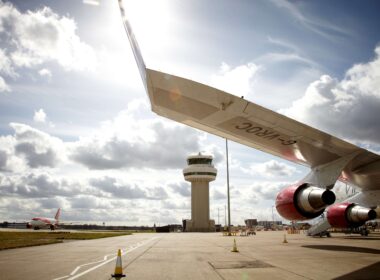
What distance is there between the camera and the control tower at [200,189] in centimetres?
7144

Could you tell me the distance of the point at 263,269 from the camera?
1013cm

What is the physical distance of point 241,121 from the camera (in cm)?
1523

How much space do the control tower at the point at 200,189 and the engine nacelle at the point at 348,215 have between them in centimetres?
4842

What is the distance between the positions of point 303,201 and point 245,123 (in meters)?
4.96

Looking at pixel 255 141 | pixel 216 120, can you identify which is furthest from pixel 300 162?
pixel 216 120

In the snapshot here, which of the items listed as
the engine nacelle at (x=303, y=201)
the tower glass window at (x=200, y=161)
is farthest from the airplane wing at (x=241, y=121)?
the tower glass window at (x=200, y=161)

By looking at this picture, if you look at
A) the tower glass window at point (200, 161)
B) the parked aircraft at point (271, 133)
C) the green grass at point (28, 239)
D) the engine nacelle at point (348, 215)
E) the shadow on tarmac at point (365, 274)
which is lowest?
the shadow on tarmac at point (365, 274)

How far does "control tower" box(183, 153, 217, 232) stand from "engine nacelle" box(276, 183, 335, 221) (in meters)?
56.1

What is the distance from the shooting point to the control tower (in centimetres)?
7144

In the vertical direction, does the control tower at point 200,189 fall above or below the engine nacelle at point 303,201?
above

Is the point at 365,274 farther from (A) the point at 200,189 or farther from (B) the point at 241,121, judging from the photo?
(A) the point at 200,189

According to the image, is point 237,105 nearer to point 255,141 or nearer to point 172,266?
A: point 255,141

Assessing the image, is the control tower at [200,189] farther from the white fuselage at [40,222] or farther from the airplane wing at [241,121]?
the airplane wing at [241,121]

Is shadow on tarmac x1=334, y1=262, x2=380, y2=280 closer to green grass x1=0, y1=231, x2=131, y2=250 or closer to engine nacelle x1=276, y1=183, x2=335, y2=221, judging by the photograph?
engine nacelle x1=276, y1=183, x2=335, y2=221
